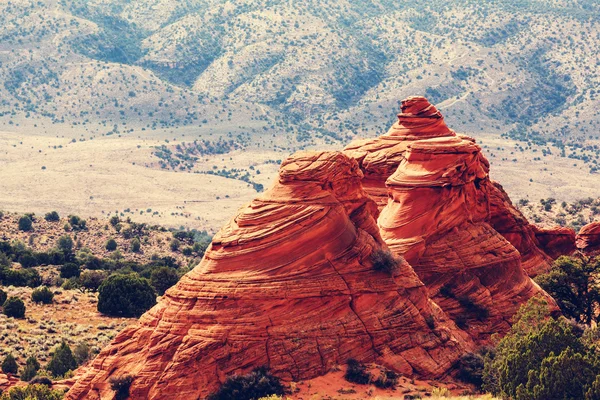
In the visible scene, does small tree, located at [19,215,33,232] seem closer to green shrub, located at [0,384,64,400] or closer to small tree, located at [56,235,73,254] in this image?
small tree, located at [56,235,73,254]

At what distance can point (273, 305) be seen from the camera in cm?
4466

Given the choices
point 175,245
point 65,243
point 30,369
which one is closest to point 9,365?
point 30,369

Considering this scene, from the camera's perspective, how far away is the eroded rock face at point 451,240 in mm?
57062

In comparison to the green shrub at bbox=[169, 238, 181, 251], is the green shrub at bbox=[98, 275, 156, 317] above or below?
above

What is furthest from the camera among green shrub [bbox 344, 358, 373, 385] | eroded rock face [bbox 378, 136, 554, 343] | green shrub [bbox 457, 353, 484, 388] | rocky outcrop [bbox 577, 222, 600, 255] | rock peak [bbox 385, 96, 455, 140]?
rocky outcrop [bbox 577, 222, 600, 255]

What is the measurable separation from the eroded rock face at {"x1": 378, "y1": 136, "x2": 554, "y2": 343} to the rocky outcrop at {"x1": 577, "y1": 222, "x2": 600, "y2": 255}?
18144 mm

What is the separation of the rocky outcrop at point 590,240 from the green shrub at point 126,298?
2726 cm

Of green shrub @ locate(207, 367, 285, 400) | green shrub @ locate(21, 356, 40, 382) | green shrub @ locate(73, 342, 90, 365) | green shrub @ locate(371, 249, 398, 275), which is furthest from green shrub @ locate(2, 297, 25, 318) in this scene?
green shrub @ locate(207, 367, 285, 400)

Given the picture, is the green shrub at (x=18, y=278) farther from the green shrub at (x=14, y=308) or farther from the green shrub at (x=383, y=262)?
the green shrub at (x=383, y=262)

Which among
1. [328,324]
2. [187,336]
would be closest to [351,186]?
[328,324]

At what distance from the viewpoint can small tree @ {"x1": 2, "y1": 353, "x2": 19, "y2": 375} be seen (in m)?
63.2

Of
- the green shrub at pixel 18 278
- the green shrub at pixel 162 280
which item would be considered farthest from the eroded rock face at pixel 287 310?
the green shrub at pixel 18 278

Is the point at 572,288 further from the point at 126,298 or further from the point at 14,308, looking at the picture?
the point at 14,308

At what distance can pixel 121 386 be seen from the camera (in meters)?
43.1
